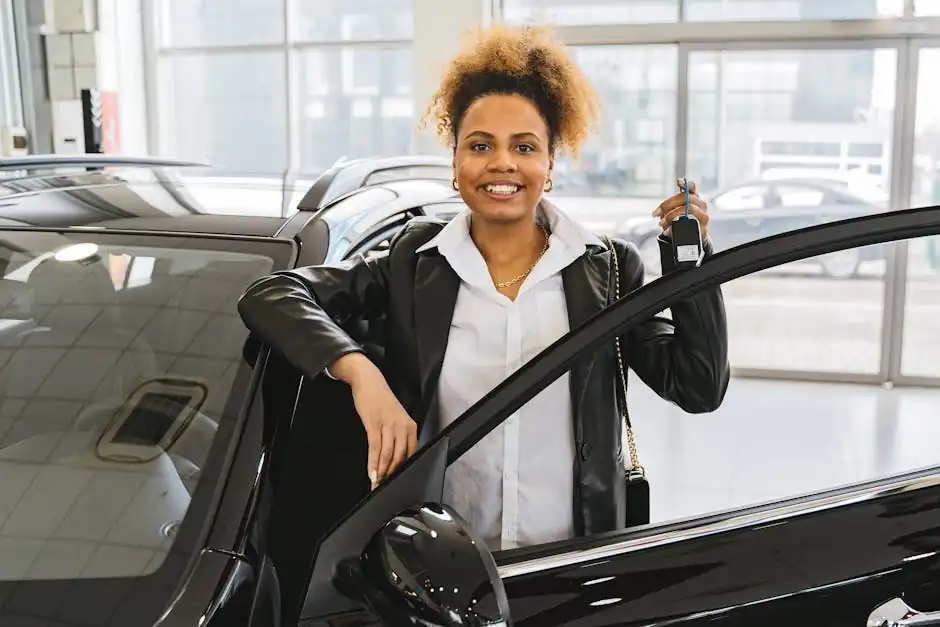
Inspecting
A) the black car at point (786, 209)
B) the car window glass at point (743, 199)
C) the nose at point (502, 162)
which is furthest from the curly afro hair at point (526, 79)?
the car window glass at point (743, 199)

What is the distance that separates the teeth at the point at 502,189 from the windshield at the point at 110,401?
0.34 meters

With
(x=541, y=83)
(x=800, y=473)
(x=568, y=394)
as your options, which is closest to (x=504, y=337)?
(x=568, y=394)

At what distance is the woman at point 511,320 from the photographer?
1.36m

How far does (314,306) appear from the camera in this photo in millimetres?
1305

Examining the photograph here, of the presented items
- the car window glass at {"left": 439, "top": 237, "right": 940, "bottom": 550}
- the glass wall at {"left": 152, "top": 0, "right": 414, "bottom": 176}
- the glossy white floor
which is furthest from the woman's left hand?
Result: the glass wall at {"left": 152, "top": 0, "right": 414, "bottom": 176}

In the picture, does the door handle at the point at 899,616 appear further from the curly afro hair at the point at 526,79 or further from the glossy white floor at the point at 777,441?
the glossy white floor at the point at 777,441

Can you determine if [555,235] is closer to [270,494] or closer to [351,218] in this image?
[351,218]

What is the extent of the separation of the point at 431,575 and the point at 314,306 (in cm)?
53

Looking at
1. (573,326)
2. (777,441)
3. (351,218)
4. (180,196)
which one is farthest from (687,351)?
(777,441)

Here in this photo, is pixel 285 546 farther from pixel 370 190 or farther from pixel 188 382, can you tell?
pixel 370 190

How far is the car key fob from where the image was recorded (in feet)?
3.53

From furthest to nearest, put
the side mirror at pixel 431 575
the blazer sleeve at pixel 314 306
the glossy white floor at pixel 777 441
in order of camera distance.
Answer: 1. the glossy white floor at pixel 777 441
2. the blazer sleeve at pixel 314 306
3. the side mirror at pixel 431 575

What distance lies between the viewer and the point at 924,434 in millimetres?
5062

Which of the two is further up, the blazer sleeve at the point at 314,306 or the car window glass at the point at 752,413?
the blazer sleeve at the point at 314,306
